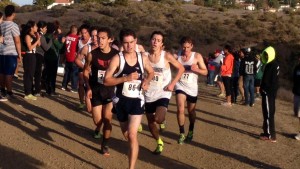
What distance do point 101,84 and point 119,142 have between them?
1.27m

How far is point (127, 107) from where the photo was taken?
6.66 metres

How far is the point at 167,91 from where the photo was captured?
8.26 m

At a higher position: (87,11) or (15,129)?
(87,11)

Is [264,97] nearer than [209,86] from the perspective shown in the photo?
Yes

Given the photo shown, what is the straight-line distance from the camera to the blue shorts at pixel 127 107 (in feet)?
21.7

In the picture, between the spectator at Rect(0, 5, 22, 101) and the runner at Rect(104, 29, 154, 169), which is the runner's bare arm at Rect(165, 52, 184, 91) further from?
the spectator at Rect(0, 5, 22, 101)

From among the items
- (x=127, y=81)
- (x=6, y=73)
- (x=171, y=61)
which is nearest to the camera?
(x=127, y=81)

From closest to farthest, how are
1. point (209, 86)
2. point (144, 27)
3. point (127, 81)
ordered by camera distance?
point (127, 81) < point (209, 86) < point (144, 27)

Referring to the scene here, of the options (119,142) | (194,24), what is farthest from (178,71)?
(194,24)

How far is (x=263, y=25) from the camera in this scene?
45.4m

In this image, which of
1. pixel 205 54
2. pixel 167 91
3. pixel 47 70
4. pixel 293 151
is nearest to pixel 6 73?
pixel 47 70

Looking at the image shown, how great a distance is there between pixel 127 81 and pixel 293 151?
13.9 feet

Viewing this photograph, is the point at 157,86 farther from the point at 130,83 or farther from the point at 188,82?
the point at 130,83

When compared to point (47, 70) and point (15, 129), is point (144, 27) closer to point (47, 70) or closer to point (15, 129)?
point (47, 70)
